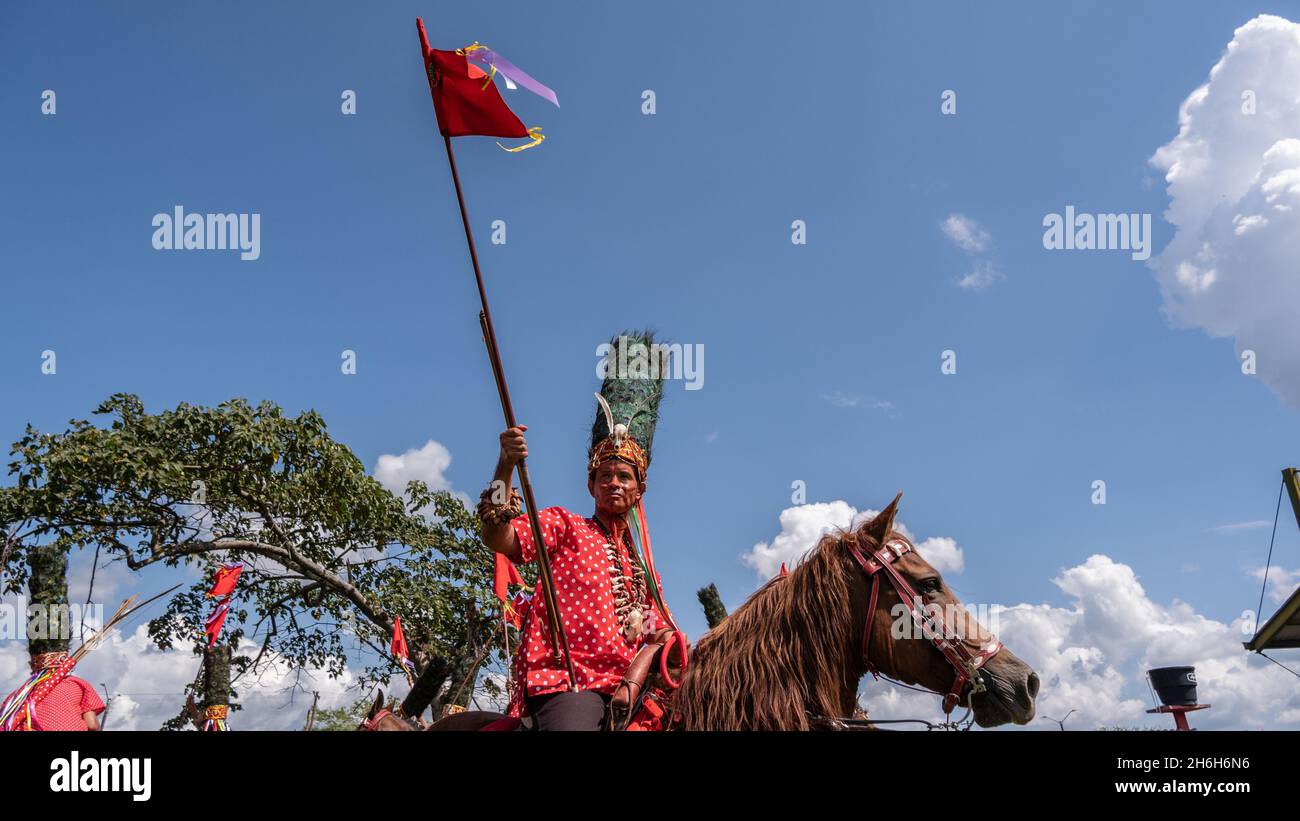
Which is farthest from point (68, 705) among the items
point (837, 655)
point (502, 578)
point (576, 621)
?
point (837, 655)

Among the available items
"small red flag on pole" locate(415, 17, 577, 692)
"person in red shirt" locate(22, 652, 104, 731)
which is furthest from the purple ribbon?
"person in red shirt" locate(22, 652, 104, 731)

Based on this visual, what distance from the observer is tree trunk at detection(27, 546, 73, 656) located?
8.72 metres

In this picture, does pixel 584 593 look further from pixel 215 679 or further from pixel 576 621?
pixel 215 679

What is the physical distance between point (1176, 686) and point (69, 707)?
12.6 m

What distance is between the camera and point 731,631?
3.77m

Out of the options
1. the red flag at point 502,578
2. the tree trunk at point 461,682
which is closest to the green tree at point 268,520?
the tree trunk at point 461,682

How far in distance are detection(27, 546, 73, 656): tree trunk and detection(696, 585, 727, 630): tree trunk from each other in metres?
7.10

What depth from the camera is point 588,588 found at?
12.9 feet

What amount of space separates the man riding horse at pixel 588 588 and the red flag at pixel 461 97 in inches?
59.0

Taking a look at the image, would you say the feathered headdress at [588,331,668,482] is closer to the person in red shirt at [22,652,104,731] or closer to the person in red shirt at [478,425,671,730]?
the person in red shirt at [478,425,671,730]
